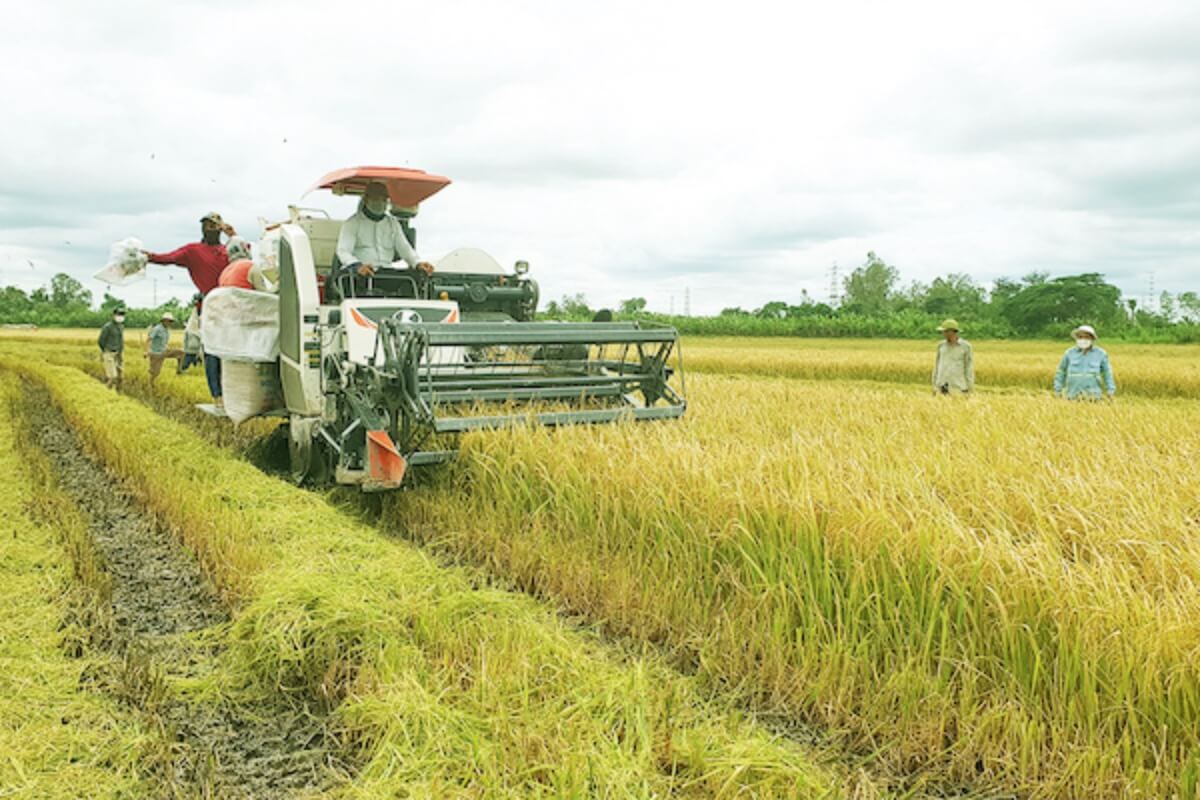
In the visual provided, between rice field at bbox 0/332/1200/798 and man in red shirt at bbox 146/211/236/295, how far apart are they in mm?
3928

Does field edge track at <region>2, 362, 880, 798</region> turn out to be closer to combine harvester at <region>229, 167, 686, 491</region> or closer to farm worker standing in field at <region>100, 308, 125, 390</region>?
combine harvester at <region>229, 167, 686, 491</region>

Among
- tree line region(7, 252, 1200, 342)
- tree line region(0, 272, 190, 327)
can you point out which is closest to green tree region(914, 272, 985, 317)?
tree line region(7, 252, 1200, 342)

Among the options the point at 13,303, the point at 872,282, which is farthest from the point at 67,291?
the point at 872,282

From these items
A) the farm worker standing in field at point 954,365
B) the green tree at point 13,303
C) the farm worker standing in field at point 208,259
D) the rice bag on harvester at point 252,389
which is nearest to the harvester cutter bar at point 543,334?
the rice bag on harvester at point 252,389

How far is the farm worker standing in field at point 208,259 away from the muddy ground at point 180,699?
9.62 feet

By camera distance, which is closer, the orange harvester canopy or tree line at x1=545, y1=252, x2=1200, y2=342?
the orange harvester canopy

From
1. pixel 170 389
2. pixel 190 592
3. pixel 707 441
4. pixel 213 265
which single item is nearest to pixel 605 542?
pixel 707 441

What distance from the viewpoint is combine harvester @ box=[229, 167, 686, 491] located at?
5.68 meters

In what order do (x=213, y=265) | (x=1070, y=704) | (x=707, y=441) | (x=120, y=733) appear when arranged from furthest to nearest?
(x=213, y=265), (x=707, y=441), (x=120, y=733), (x=1070, y=704)

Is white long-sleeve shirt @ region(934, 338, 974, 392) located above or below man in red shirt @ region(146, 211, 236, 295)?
below

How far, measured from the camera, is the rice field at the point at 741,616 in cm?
273

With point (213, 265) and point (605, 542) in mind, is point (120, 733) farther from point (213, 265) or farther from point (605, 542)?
point (213, 265)

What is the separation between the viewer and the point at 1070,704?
9.11 feet

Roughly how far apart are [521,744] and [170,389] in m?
13.7
